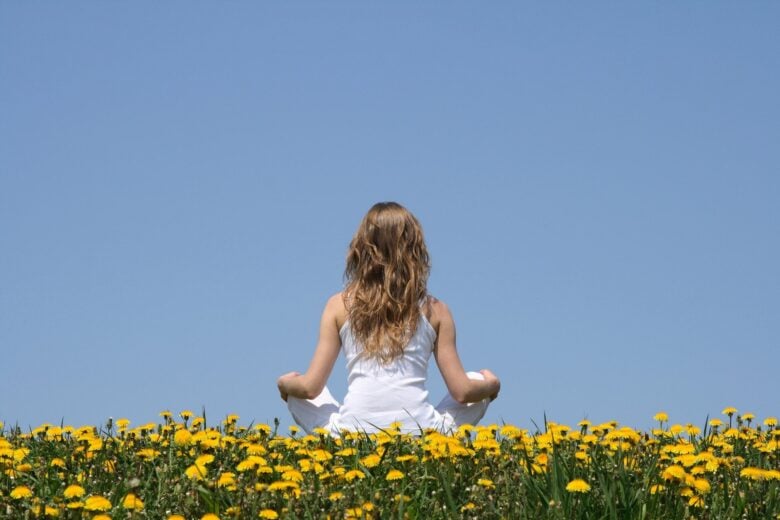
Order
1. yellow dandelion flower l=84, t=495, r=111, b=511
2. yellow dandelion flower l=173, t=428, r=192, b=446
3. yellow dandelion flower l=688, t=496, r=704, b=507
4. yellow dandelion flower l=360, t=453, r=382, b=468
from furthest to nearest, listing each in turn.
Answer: yellow dandelion flower l=173, t=428, r=192, b=446 → yellow dandelion flower l=360, t=453, r=382, b=468 → yellow dandelion flower l=688, t=496, r=704, b=507 → yellow dandelion flower l=84, t=495, r=111, b=511

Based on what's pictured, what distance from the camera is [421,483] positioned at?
18.1ft

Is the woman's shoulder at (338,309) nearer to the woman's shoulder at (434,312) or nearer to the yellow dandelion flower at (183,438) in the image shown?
the woman's shoulder at (434,312)

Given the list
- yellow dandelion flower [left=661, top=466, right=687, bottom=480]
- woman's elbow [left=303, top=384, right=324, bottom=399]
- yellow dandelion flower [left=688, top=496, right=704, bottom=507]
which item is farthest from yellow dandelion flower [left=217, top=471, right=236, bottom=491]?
woman's elbow [left=303, top=384, right=324, bottom=399]

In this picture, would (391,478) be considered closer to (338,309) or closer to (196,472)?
(196,472)

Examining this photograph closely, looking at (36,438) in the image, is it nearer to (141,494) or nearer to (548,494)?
(141,494)

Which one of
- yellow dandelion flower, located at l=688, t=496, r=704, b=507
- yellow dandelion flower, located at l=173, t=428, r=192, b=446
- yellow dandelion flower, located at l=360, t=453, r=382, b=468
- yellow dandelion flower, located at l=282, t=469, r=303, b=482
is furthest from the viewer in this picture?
yellow dandelion flower, located at l=173, t=428, r=192, b=446

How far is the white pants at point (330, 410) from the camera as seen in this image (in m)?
8.38

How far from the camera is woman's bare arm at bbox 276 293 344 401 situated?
26.6 ft

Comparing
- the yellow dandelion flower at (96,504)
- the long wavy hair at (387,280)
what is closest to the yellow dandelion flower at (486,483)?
the yellow dandelion flower at (96,504)

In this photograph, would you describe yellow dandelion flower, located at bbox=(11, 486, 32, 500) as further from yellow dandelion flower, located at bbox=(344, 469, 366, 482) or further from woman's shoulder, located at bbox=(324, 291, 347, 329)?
woman's shoulder, located at bbox=(324, 291, 347, 329)

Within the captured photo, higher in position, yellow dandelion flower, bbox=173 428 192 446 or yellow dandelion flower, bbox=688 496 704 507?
yellow dandelion flower, bbox=173 428 192 446

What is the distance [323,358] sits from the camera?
26.7 ft

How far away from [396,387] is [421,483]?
262 cm

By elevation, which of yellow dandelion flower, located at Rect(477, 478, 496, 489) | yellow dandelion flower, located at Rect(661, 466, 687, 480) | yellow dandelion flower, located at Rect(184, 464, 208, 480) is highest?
yellow dandelion flower, located at Rect(184, 464, 208, 480)
